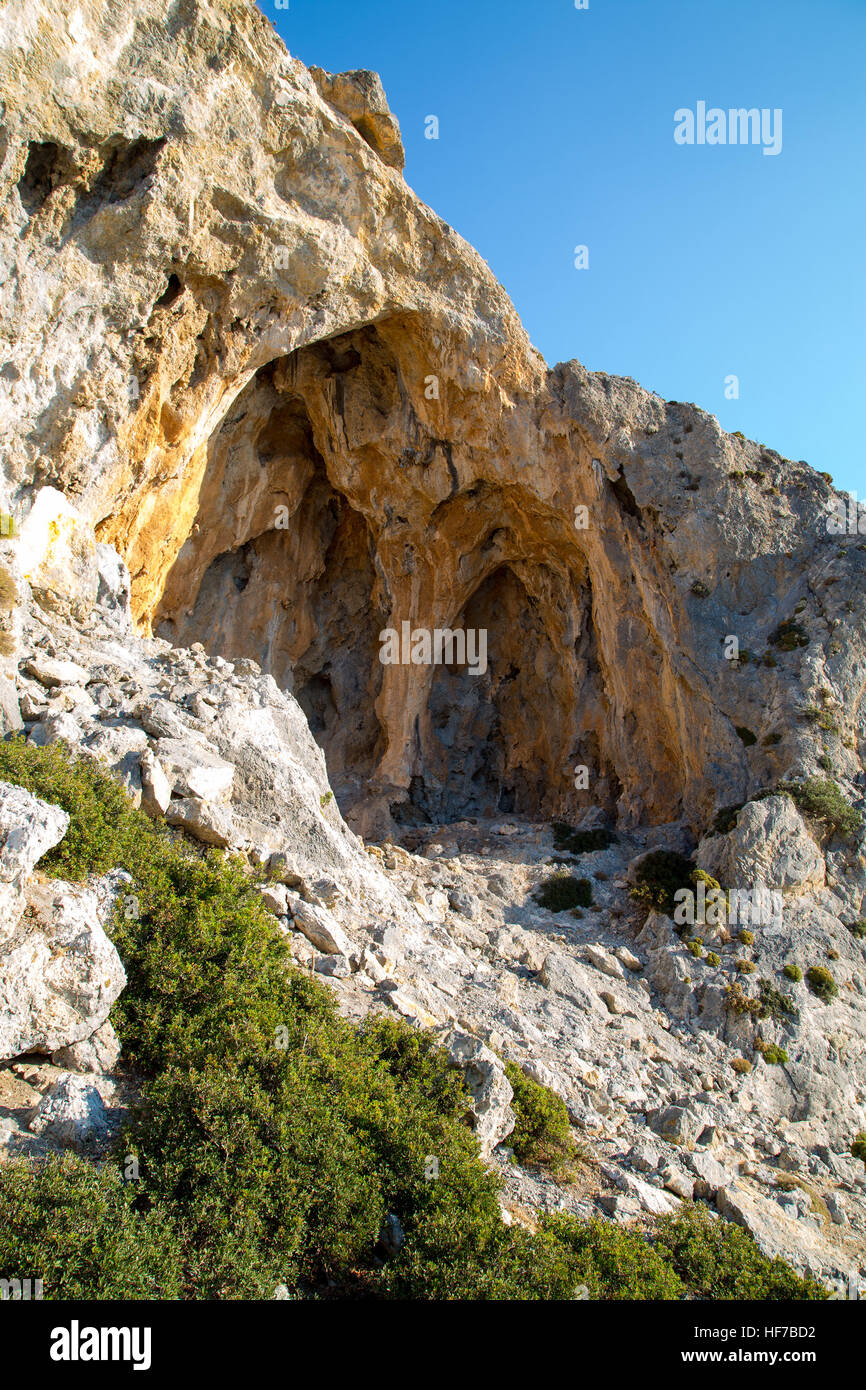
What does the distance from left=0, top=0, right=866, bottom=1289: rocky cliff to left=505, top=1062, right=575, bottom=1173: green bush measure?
0.80 metres

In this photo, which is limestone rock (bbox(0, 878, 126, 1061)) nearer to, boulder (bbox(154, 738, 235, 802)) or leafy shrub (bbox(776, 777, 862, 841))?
boulder (bbox(154, 738, 235, 802))

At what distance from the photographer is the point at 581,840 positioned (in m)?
26.1

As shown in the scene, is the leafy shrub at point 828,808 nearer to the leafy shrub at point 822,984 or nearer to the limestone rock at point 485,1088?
the leafy shrub at point 822,984

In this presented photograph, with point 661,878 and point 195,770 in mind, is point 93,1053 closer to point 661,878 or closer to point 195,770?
point 195,770

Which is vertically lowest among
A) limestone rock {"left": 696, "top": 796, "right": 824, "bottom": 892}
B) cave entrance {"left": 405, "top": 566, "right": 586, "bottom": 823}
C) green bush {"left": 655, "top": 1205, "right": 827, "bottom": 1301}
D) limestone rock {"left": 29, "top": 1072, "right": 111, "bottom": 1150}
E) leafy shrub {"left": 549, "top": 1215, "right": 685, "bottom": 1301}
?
green bush {"left": 655, "top": 1205, "right": 827, "bottom": 1301}

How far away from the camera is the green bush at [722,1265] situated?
951 cm

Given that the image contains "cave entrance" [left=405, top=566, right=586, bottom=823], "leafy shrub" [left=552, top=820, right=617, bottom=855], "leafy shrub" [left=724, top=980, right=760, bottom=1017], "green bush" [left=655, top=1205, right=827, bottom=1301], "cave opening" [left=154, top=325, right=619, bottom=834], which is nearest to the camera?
"green bush" [left=655, top=1205, right=827, bottom=1301]

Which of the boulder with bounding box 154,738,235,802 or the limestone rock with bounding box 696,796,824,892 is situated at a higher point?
the boulder with bounding box 154,738,235,802

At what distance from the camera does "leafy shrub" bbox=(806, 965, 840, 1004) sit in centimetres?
1862

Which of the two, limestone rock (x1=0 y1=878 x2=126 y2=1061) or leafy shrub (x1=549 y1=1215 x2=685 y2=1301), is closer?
limestone rock (x1=0 y1=878 x2=126 y2=1061)

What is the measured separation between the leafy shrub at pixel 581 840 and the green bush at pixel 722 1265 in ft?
49.4

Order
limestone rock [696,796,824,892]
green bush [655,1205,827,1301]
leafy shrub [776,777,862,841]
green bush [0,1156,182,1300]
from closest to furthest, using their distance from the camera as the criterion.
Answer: green bush [0,1156,182,1300], green bush [655,1205,827,1301], limestone rock [696,796,824,892], leafy shrub [776,777,862,841]

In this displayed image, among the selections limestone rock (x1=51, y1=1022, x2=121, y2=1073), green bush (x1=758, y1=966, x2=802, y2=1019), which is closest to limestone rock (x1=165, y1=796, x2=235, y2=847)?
limestone rock (x1=51, y1=1022, x2=121, y2=1073)
